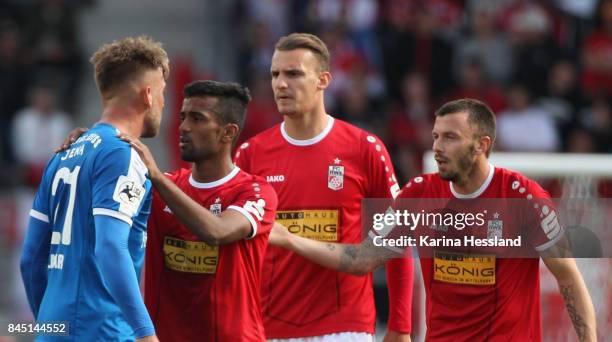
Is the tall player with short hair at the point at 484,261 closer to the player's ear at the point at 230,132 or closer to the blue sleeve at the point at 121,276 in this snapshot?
the player's ear at the point at 230,132

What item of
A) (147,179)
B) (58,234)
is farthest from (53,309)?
(147,179)

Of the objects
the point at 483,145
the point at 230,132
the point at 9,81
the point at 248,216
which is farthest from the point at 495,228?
the point at 9,81

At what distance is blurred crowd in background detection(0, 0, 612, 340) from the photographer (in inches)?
558

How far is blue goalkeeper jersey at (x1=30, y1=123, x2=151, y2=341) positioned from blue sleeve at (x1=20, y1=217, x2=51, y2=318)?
0.16 meters

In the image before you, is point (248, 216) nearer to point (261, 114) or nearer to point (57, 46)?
point (261, 114)

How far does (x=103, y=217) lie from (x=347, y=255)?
83.8 inches

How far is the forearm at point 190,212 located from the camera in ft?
19.6

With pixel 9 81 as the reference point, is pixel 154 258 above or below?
below

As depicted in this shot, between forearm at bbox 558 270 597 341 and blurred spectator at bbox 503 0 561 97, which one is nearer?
forearm at bbox 558 270 597 341

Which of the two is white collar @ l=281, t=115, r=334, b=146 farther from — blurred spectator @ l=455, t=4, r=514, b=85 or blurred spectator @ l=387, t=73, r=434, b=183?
blurred spectator @ l=455, t=4, r=514, b=85

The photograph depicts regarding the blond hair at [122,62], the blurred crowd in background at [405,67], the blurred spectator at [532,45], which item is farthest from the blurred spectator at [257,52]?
the blond hair at [122,62]

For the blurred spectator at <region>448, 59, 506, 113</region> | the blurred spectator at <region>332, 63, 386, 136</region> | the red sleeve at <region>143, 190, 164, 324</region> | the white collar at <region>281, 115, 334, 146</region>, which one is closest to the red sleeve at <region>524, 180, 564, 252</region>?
the white collar at <region>281, 115, 334, 146</region>

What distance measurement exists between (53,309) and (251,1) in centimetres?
1083

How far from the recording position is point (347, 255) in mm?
7371
